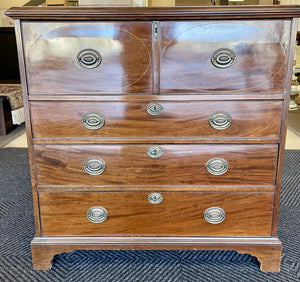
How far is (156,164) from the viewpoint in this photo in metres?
1.14

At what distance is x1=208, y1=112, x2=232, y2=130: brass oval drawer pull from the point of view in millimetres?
1088

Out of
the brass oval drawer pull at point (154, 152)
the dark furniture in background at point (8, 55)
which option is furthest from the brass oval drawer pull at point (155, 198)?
the dark furniture in background at point (8, 55)

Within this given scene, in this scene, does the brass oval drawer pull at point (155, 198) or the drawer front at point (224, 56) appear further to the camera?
the brass oval drawer pull at point (155, 198)

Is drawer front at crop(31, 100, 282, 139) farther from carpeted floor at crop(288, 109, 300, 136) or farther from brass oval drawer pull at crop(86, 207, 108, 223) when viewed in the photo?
carpeted floor at crop(288, 109, 300, 136)

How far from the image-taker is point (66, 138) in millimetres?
1117

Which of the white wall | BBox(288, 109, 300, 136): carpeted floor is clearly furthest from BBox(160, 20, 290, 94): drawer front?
the white wall

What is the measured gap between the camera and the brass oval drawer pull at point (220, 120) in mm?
1088

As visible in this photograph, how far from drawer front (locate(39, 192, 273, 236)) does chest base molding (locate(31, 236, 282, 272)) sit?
0.02m

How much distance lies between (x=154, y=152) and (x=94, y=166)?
0.72 feet

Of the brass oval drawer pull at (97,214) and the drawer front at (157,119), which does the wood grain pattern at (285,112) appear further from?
the brass oval drawer pull at (97,214)

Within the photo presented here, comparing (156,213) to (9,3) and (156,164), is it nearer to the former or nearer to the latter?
(156,164)

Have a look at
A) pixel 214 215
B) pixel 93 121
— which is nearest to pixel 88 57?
pixel 93 121

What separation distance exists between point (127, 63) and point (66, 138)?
0.33 metres

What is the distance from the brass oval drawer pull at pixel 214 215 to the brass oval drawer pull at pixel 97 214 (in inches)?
14.7
